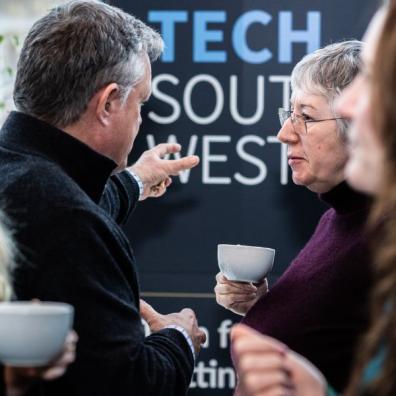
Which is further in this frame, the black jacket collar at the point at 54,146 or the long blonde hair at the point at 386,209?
the black jacket collar at the point at 54,146

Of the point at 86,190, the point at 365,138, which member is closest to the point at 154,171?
the point at 86,190

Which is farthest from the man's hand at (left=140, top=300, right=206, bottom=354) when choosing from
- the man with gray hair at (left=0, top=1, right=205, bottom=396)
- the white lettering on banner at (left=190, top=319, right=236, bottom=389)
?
the white lettering on banner at (left=190, top=319, right=236, bottom=389)

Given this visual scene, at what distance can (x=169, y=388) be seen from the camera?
82.3 inches

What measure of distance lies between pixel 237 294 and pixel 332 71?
62 centimetres

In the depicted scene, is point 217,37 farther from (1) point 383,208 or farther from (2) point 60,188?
(1) point 383,208

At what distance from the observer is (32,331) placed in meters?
1.37

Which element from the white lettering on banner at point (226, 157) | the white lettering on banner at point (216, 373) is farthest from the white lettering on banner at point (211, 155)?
the white lettering on banner at point (216, 373)

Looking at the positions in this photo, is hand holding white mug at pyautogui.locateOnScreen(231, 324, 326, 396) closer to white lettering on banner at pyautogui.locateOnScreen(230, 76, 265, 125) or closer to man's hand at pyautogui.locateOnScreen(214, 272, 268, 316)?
man's hand at pyautogui.locateOnScreen(214, 272, 268, 316)

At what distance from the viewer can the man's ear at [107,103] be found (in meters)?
2.16

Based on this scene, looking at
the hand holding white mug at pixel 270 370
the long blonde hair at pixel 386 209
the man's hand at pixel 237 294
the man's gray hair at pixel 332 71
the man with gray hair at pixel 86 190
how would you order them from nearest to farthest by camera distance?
the long blonde hair at pixel 386 209 → the hand holding white mug at pixel 270 370 → the man with gray hair at pixel 86 190 → the man's gray hair at pixel 332 71 → the man's hand at pixel 237 294

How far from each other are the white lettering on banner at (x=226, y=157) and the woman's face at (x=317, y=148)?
3.10ft

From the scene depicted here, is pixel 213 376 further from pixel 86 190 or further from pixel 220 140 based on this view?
pixel 86 190

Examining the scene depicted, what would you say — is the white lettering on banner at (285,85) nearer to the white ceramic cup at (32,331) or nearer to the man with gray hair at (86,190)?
the man with gray hair at (86,190)

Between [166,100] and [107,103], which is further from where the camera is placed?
[166,100]
